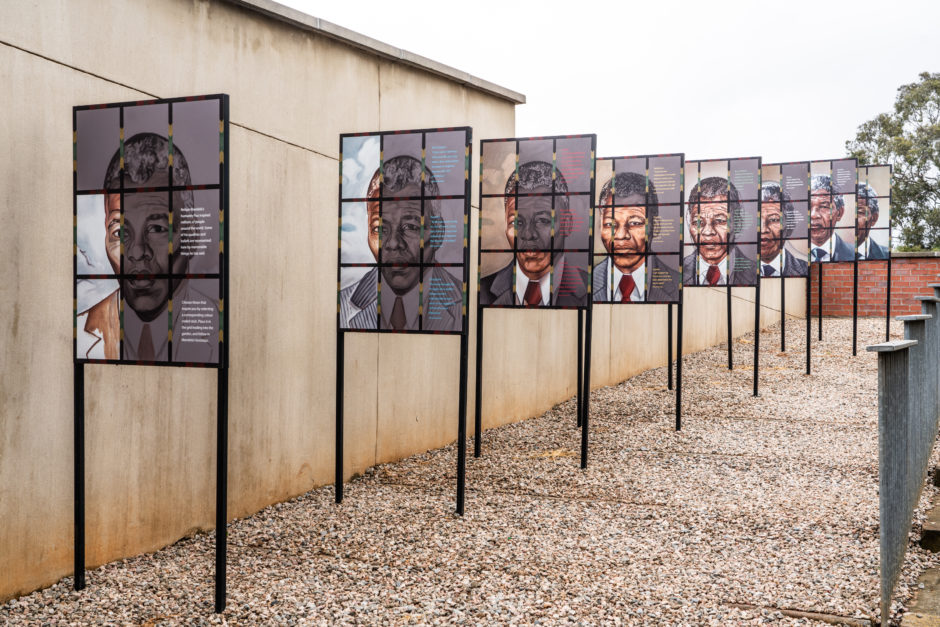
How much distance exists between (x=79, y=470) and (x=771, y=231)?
866 cm

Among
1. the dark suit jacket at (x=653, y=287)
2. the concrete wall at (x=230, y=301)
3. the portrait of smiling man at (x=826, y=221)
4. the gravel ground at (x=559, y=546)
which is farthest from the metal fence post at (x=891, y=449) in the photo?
the portrait of smiling man at (x=826, y=221)

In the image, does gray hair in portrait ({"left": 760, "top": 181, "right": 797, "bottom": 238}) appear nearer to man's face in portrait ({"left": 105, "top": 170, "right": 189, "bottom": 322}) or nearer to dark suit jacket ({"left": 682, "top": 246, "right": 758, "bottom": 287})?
dark suit jacket ({"left": 682, "top": 246, "right": 758, "bottom": 287})

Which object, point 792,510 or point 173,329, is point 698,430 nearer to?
point 792,510

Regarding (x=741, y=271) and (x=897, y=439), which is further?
(x=741, y=271)

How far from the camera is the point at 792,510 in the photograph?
4.61 metres

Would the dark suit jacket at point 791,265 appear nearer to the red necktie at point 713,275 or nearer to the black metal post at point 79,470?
the red necktie at point 713,275

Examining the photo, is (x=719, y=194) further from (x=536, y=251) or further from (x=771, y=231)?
(x=536, y=251)

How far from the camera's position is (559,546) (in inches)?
159

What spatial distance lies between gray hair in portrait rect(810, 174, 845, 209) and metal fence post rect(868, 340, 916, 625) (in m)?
8.49

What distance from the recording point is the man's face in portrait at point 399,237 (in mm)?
4625

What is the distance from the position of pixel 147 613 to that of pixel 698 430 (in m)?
4.97

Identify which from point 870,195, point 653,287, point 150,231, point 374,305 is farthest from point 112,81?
point 870,195

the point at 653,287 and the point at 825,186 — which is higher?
the point at 825,186

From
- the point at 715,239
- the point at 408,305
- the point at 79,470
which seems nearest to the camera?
the point at 79,470
